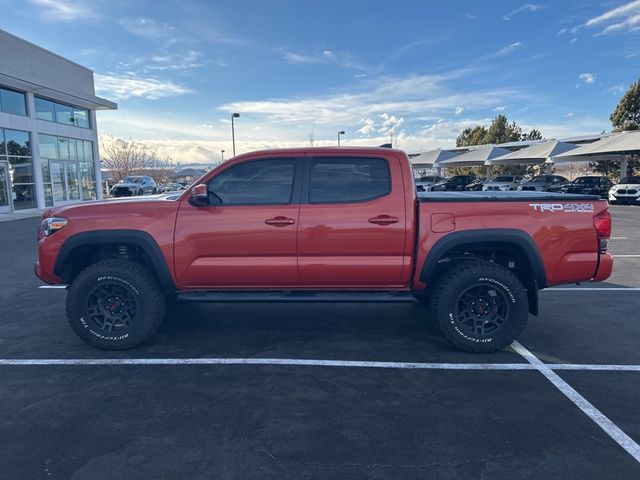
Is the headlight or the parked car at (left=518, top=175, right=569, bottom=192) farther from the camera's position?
the parked car at (left=518, top=175, right=569, bottom=192)

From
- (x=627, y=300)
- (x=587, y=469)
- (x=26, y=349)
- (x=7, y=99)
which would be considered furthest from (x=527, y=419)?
(x=7, y=99)

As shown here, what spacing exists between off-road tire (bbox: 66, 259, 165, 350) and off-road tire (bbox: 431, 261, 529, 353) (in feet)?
9.19

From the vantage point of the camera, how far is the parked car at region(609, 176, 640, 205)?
2389 centimetres

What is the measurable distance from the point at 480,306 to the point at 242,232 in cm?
242

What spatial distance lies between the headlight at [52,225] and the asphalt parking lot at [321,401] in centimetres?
120

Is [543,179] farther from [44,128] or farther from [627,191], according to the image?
[44,128]

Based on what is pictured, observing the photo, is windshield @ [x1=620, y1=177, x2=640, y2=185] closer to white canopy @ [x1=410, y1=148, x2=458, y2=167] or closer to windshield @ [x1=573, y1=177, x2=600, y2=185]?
windshield @ [x1=573, y1=177, x2=600, y2=185]

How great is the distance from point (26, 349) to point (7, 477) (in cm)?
231

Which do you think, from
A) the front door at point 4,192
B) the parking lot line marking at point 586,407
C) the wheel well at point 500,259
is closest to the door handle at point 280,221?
the wheel well at point 500,259

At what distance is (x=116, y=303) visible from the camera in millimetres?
4582

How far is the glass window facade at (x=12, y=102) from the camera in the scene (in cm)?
2198

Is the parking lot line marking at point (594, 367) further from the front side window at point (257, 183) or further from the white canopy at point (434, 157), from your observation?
the white canopy at point (434, 157)

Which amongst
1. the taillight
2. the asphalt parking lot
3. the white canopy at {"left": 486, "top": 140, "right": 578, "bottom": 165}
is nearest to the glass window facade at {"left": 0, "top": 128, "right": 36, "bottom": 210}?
the asphalt parking lot

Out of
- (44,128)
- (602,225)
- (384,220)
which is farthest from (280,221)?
(44,128)
